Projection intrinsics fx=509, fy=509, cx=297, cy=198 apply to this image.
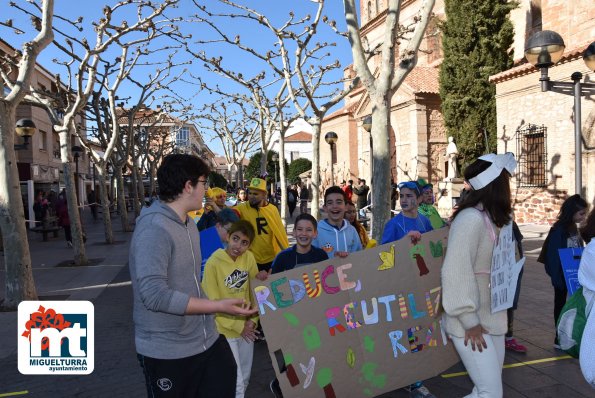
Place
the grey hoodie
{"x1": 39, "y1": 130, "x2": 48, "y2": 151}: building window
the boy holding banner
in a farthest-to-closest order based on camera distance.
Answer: {"x1": 39, "y1": 130, "x2": 48, "y2": 151}: building window
the boy holding banner
the grey hoodie

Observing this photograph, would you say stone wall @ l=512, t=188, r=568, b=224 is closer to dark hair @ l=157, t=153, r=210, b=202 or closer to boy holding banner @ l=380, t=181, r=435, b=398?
boy holding banner @ l=380, t=181, r=435, b=398

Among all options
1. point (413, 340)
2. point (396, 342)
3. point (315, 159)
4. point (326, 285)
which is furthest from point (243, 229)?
point (315, 159)

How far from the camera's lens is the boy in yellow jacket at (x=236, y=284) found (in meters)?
3.85

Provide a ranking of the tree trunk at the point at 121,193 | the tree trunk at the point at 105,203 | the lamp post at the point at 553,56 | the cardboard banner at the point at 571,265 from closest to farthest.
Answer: the cardboard banner at the point at 571,265 < the lamp post at the point at 553,56 < the tree trunk at the point at 105,203 < the tree trunk at the point at 121,193

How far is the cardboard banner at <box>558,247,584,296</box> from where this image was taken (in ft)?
15.1

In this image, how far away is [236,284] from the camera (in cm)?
396

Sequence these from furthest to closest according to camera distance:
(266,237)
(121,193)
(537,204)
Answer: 1. (121,193)
2. (537,204)
3. (266,237)

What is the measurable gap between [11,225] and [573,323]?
767cm

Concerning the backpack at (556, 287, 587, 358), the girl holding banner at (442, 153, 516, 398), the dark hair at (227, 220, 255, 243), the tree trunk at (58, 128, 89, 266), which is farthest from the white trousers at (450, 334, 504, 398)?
the tree trunk at (58, 128, 89, 266)

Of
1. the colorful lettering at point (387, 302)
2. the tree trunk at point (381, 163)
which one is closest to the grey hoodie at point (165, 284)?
the colorful lettering at point (387, 302)

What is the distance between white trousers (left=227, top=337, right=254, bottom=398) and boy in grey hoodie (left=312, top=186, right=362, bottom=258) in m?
1.28

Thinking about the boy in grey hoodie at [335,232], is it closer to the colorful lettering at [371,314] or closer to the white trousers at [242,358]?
the colorful lettering at [371,314]

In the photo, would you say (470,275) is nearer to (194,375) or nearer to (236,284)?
(194,375)

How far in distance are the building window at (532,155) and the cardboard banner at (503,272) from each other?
1620cm
